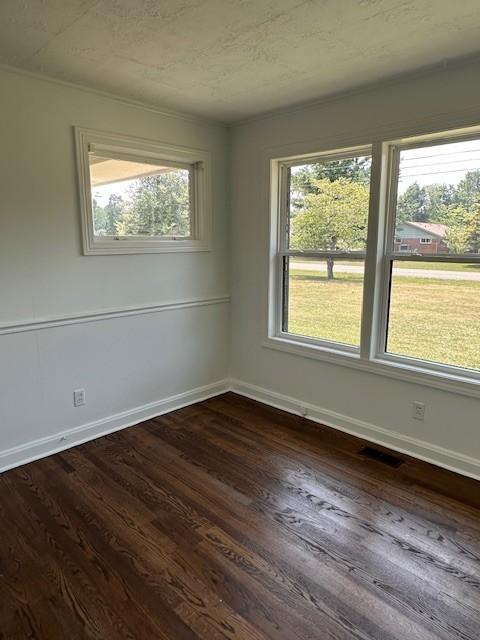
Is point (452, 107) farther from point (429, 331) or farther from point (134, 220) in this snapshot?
point (134, 220)

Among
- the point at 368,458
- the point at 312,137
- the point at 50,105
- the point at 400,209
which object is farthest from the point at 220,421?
the point at 50,105

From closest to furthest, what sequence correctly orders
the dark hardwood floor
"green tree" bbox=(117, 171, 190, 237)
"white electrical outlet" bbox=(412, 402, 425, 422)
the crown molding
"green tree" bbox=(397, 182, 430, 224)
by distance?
1. the dark hardwood floor
2. the crown molding
3. "green tree" bbox=(397, 182, 430, 224)
4. "white electrical outlet" bbox=(412, 402, 425, 422)
5. "green tree" bbox=(117, 171, 190, 237)

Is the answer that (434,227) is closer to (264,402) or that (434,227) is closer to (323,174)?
(323,174)

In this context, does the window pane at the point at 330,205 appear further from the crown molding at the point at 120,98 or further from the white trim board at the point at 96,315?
the white trim board at the point at 96,315

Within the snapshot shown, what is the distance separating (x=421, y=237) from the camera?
2.66 m

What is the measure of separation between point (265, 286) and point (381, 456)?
165 cm

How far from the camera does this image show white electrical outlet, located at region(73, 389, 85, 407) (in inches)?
114

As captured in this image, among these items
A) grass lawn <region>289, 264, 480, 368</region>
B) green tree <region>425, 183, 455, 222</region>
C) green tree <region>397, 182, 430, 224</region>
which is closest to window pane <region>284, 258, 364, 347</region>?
grass lawn <region>289, 264, 480, 368</region>

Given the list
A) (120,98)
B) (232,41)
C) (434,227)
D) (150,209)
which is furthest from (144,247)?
(434,227)

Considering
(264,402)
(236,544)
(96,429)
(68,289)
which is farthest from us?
(264,402)

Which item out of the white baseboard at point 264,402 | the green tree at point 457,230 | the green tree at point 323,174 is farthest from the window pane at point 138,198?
the green tree at point 457,230

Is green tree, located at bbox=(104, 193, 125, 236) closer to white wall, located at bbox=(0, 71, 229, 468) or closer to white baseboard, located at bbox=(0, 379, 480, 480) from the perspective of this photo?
white wall, located at bbox=(0, 71, 229, 468)

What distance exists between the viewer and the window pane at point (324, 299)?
121 inches

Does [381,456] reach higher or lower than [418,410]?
lower
